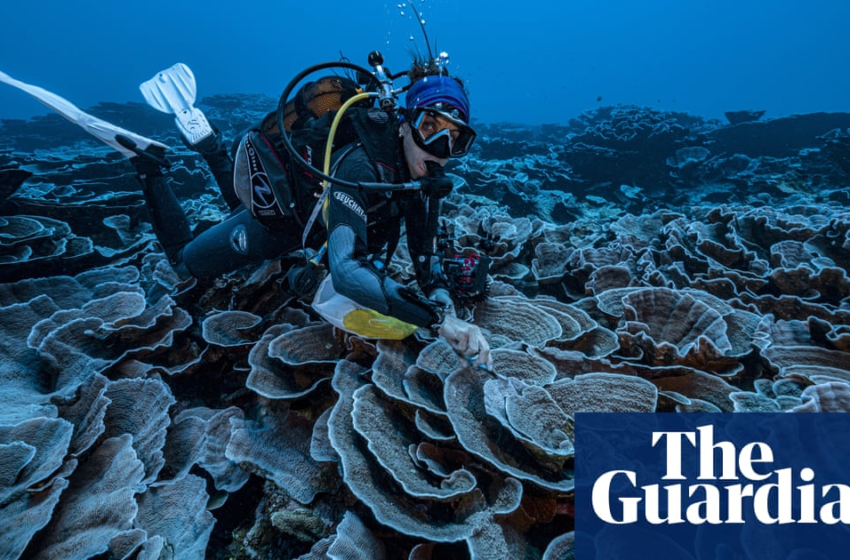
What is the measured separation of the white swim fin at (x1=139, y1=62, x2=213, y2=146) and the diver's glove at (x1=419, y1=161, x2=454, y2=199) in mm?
2870

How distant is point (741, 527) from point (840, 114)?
25398 mm

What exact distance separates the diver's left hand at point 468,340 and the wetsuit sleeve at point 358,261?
0.13 metres

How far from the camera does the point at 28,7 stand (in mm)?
92625

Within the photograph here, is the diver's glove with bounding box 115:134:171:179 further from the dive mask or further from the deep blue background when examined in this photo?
the deep blue background

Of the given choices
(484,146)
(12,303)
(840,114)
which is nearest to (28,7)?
(484,146)

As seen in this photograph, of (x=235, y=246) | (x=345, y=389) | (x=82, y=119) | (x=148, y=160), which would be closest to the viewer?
(x=345, y=389)

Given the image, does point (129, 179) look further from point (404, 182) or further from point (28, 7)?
point (28, 7)

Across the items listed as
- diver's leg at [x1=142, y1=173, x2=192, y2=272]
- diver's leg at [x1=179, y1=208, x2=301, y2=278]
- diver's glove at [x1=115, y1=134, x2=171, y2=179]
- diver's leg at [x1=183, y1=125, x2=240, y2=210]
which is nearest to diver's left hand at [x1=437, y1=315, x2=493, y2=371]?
diver's leg at [x1=179, y1=208, x2=301, y2=278]

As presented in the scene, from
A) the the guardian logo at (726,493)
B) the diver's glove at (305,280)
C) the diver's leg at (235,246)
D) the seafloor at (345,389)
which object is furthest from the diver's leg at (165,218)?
the the guardian logo at (726,493)

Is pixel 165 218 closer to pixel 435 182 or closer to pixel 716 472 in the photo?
pixel 435 182

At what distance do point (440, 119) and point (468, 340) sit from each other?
4.79 feet

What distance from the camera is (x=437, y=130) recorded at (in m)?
2.40

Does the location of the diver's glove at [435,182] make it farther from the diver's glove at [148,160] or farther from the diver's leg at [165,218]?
the diver's glove at [148,160]

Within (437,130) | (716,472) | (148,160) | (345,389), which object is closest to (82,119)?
(148,160)
